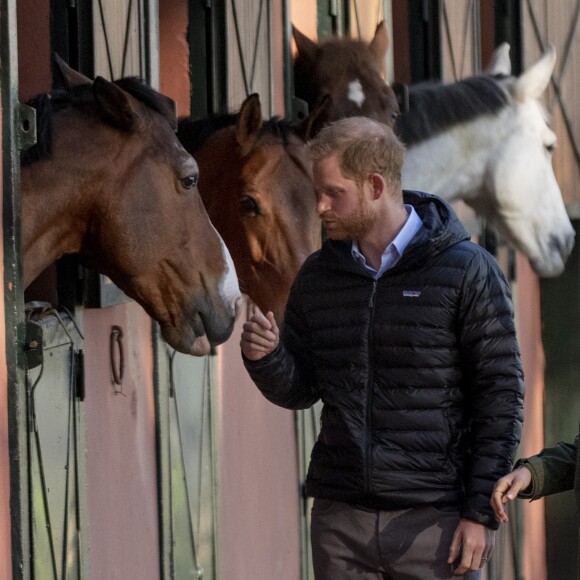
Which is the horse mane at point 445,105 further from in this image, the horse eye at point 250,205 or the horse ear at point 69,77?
the horse ear at point 69,77

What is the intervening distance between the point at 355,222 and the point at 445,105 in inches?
160

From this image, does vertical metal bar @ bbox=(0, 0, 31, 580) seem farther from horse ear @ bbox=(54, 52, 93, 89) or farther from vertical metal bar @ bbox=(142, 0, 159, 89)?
vertical metal bar @ bbox=(142, 0, 159, 89)

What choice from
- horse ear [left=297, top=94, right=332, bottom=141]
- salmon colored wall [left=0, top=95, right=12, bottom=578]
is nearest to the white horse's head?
horse ear [left=297, top=94, right=332, bottom=141]

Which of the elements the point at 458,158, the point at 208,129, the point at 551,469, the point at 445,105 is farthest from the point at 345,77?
the point at 551,469

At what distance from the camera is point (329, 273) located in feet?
11.3

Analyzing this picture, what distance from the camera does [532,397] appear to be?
419 inches

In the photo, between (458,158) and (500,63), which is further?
(500,63)

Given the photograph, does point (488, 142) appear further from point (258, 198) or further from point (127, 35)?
point (127, 35)

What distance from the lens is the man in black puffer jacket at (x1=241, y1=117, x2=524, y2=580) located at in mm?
A: 3244

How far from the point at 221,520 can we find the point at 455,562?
9.24 ft

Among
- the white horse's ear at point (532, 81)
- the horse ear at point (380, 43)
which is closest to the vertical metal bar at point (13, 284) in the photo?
the horse ear at point (380, 43)

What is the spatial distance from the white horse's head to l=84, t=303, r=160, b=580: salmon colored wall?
3.14 metres

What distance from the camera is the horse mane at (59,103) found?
3785 millimetres

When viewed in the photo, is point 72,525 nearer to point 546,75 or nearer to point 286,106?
point 286,106
